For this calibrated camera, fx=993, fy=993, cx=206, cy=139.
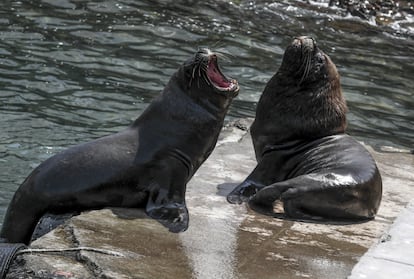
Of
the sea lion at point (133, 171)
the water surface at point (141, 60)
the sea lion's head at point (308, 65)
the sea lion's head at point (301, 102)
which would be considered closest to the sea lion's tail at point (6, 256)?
the sea lion at point (133, 171)

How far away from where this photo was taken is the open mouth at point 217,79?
6.54 metres

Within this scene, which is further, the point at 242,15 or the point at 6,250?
the point at 242,15

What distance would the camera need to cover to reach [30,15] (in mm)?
13688

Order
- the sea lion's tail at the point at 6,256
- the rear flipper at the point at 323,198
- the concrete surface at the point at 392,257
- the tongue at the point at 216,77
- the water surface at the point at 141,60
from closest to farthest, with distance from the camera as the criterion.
→ the concrete surface at the point at 392,257 → the sea lion's tail at the point at 6,256 → the rear flipper at the point at 323,198 → the tongue at the point at 216,77 → the water surface at the point at 141,60

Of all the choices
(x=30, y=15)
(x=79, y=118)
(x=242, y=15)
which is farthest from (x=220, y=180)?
(x=242, y=15)

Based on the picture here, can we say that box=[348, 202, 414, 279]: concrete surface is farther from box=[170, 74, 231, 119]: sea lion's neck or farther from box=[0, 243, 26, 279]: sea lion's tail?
box=[0, 243, 26, 279]: sea lion's tail

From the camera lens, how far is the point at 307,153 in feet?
23.0

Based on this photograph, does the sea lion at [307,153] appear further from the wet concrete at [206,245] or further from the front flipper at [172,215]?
the front flipper at [172,215]

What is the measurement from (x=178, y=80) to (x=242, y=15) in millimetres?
8731

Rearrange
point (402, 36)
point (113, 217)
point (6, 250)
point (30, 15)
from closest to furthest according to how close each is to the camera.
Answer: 1. point (6, 250)
2. point (113, 217)
3. point (30, 15)
4. point (402, 36)

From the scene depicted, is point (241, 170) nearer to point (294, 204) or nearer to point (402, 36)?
point (294, 204)

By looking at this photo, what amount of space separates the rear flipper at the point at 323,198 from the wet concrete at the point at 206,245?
101mm

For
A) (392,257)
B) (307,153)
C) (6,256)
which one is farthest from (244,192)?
(392,257)

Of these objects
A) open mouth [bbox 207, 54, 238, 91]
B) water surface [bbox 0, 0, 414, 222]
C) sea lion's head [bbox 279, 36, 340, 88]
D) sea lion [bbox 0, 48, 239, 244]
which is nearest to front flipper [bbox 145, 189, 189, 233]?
sea lion [bbox 0, 48, 239, 244]
